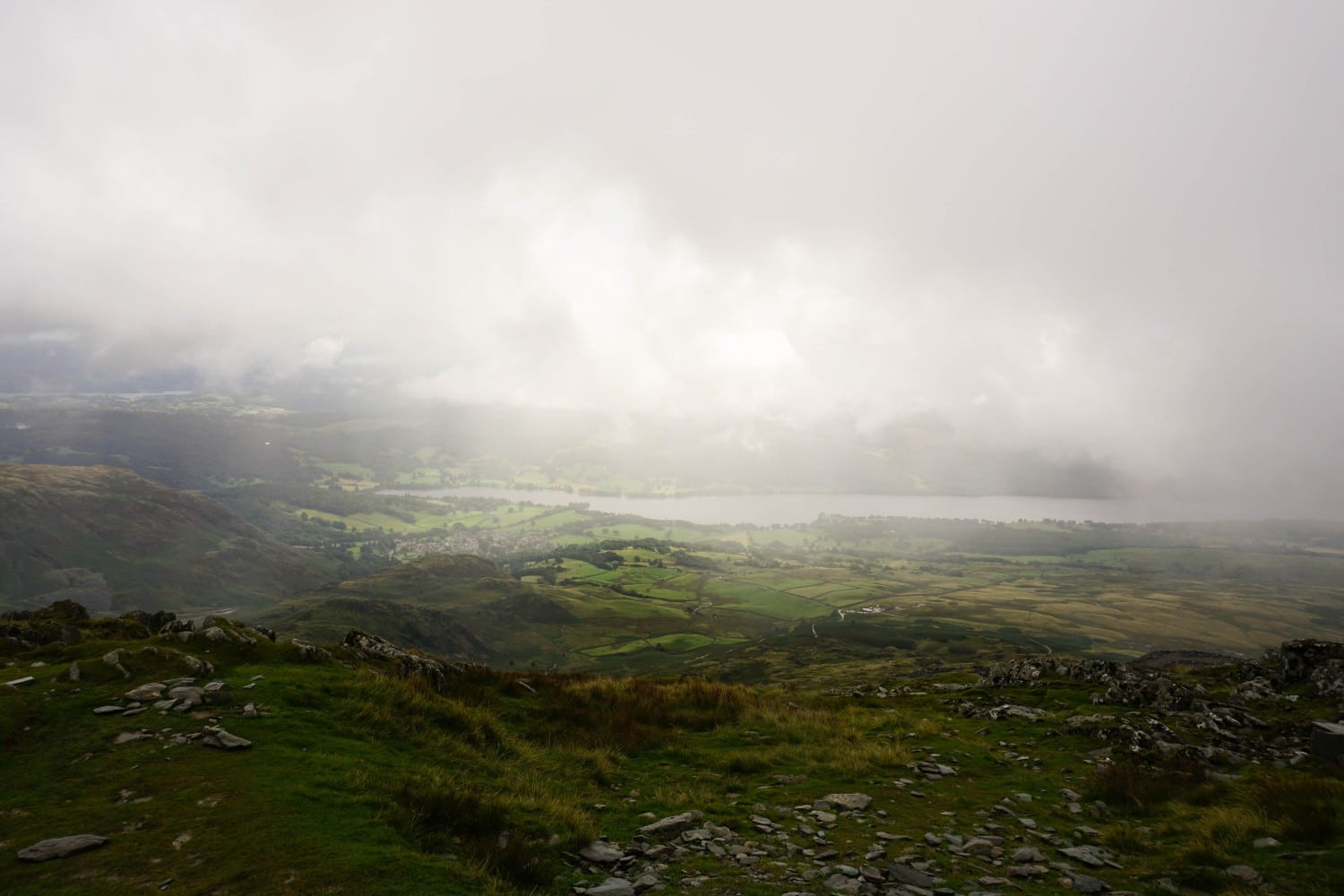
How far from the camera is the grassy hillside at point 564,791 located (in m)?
6.58

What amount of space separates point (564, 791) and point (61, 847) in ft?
21.1

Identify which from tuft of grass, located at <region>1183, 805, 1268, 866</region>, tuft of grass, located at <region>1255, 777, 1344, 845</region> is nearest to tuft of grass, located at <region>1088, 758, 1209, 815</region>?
tuft of grass, located at <region>1255, 777, 1344, 845</region>

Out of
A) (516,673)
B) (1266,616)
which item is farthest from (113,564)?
(1266,616)

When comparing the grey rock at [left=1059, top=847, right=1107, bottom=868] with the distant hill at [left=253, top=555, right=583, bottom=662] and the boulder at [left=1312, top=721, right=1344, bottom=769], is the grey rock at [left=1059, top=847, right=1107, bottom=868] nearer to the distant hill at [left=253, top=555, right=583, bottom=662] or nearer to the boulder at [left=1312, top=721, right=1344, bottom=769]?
the boulder at [left=1312, top=721, right=1344, bottom=769]

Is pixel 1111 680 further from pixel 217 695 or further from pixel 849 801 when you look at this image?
pixel 217 695

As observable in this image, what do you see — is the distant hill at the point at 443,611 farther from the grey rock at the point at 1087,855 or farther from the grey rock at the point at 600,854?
the grey rock at the point at 1087,855

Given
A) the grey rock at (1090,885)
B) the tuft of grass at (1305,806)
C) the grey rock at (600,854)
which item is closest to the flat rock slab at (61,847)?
the grey rock at (600,854)

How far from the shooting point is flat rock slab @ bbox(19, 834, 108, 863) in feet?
19.4

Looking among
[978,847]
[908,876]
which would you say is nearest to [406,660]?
[908,876]

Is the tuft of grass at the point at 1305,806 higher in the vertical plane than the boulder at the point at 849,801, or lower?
higher

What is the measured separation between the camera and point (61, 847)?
239 inches

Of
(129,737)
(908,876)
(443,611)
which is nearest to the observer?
(908,876)

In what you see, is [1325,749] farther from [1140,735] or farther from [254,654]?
[254,654]

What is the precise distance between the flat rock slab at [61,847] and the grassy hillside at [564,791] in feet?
0.36
